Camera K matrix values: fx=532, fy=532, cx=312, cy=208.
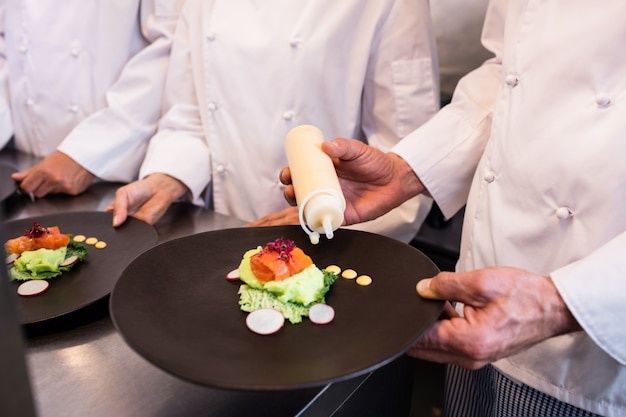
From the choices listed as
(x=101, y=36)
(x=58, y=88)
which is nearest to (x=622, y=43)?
(x=101, y=36)

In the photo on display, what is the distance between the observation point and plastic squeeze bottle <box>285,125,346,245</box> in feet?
3.13

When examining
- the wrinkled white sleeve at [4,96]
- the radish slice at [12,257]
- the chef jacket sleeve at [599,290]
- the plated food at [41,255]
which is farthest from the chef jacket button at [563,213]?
the wrinkled white sleeve at [4,96]

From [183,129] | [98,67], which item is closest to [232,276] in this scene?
[183,129]

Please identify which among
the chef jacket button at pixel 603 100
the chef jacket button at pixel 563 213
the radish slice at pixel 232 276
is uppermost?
the chef jacket button at pixel 603 100

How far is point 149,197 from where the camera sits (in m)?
1.47

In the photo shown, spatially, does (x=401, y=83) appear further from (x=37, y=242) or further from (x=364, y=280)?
(x=37, y=242)

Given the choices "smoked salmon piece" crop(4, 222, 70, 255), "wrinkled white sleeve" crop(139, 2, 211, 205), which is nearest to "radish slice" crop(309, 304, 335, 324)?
"smoked salmon piece" crop(4, 222, 70, 255)

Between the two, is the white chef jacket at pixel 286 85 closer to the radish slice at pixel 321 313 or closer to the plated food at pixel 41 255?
the plated food at pixel 41 255

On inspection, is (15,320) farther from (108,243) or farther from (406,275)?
(108,243)

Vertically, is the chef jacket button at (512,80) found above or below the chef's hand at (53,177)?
above

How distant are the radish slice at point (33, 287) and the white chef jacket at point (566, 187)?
0.87 metres

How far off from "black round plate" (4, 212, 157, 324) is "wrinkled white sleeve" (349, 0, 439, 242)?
0.60 m

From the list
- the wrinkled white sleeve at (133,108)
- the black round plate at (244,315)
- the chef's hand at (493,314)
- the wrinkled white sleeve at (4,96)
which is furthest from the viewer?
the wrinkled white sleeve at (4,96)

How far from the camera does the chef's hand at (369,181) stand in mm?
1160
